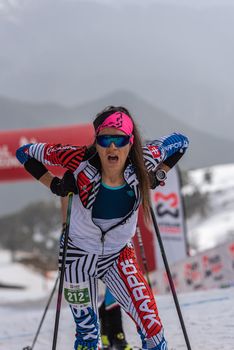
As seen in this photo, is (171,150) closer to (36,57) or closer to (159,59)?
(36,57)

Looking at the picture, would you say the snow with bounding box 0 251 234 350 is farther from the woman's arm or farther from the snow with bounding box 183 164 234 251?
the snow with bounding box 183 164 234 251

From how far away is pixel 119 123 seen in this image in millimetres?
2635

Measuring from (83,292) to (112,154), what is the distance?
72cm

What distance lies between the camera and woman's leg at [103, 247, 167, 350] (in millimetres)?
2604

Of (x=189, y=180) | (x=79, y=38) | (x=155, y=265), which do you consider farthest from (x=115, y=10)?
(x=189, y=180)

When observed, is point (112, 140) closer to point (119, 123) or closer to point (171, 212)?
point (119, 123)

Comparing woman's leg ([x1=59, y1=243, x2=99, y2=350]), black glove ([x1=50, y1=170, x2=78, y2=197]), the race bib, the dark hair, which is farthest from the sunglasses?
the race bib

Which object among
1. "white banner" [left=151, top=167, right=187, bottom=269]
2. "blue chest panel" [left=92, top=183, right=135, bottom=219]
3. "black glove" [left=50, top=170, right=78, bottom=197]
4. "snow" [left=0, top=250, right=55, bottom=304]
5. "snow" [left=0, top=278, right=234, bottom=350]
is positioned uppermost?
"snow" [left=0, top=250, right=55, bottom=304]

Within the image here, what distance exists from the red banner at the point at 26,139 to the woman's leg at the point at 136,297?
923cm

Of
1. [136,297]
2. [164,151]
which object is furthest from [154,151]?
[136,297]

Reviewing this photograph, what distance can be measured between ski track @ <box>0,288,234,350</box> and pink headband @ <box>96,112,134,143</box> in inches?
84.6

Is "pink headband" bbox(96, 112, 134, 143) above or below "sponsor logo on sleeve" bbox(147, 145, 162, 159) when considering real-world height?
above

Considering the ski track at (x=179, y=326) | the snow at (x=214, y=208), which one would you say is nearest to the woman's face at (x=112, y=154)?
the ski track at (x=179, y=326)

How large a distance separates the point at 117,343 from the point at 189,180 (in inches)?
2220
